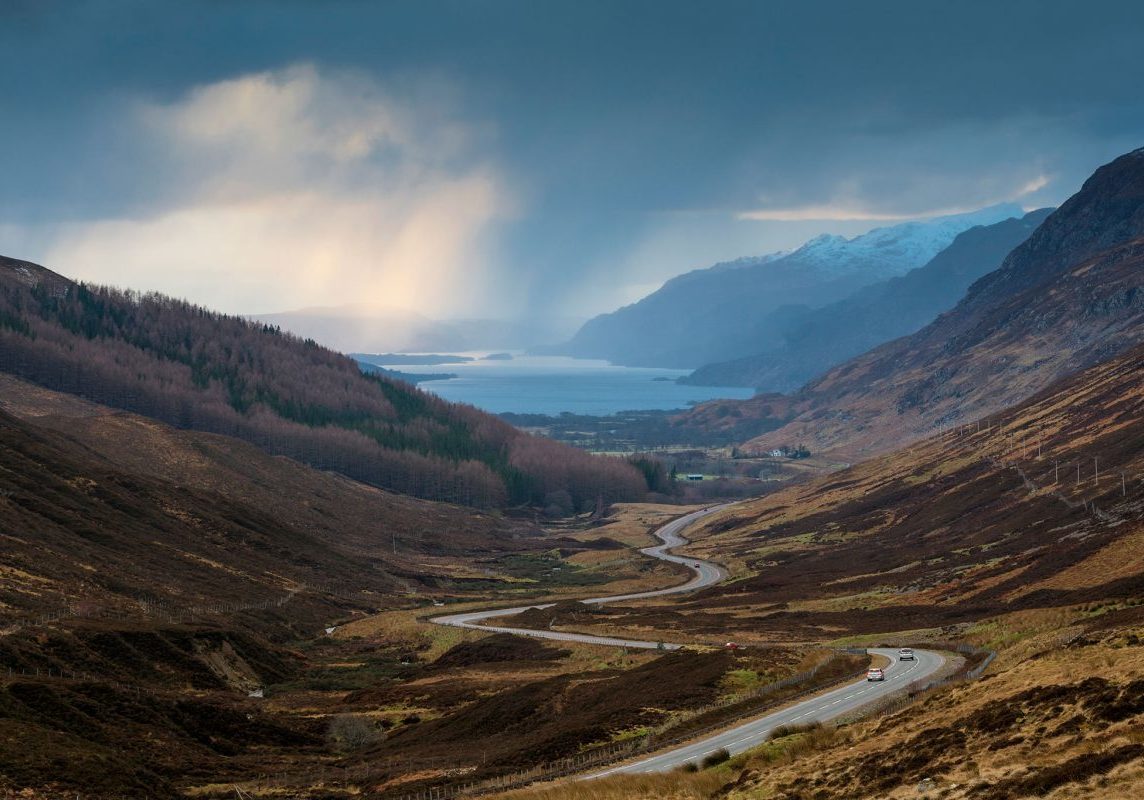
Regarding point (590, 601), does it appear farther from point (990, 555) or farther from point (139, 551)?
point (139, 551)

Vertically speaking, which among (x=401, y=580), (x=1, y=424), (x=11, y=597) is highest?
(x=1, y=424)

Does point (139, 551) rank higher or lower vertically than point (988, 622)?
higher

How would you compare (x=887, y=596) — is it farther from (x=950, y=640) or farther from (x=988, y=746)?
(x=988, y=746)

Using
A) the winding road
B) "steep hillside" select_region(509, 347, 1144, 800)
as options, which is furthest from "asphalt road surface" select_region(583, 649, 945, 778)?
"steep hillside" select_region(509, 347, 1144, 800)

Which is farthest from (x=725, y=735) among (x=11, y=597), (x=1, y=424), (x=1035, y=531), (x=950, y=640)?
(x=1, y=424)

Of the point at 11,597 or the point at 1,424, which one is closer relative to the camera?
the point at 11,597

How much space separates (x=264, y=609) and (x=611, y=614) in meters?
40.1

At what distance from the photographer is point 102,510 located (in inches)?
5802

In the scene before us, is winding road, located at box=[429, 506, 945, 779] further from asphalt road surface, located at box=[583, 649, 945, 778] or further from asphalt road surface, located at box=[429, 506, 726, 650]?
asphalt road surface, located at box=[429, 506, 726, 650]

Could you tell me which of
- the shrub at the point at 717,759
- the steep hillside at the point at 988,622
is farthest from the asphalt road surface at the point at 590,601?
the shrub at the point at 717,759

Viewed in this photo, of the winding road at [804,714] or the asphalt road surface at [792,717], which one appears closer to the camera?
the asphalt road surface at [792,717]

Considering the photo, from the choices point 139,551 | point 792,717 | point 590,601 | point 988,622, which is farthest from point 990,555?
point 139,551

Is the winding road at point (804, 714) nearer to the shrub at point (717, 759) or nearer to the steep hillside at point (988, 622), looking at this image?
the shrub at point (717, 759)

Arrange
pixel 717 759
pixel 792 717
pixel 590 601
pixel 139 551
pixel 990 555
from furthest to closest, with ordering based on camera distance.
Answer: pixel 590 601, pixel 990 555, pixel 139 551, pixel 792 717, pixel 717 759
